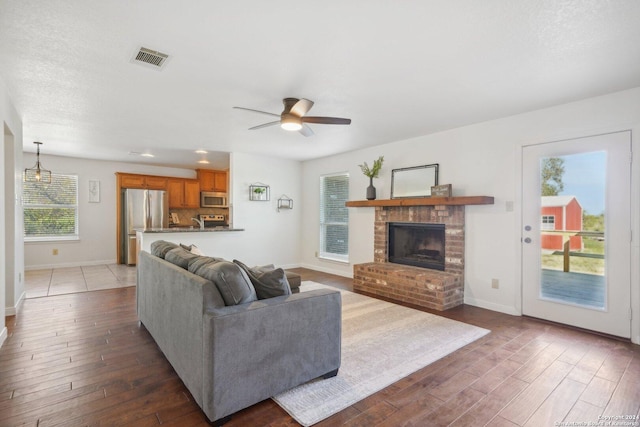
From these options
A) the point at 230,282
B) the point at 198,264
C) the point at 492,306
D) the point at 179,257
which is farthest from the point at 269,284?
the point at 492,306

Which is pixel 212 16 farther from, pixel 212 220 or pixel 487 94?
pixel 212 220

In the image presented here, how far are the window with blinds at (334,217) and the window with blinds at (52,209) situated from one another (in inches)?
215

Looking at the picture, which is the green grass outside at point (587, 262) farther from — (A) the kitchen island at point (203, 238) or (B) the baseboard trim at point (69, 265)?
(B) the baseboard trim at point (69, 265)

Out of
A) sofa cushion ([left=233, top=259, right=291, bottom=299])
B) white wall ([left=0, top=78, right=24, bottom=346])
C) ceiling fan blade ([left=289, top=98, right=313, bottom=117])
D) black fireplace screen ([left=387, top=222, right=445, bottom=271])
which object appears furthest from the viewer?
black fireplace screen ([left=387, top=222, right=445, bottom=271])

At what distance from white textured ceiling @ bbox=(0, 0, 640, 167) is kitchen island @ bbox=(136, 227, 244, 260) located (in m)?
1.77

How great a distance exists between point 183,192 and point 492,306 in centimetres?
717

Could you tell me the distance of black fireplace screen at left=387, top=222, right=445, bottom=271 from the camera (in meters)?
4.63

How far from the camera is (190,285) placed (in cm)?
197

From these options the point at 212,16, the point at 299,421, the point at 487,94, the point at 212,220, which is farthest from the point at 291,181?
the point at 299,421

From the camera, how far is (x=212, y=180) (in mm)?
8406

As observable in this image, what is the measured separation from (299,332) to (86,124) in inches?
164

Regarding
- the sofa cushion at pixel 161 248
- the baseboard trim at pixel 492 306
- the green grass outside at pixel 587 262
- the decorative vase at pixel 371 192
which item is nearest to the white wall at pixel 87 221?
the sofa cushion at pixel 161 248

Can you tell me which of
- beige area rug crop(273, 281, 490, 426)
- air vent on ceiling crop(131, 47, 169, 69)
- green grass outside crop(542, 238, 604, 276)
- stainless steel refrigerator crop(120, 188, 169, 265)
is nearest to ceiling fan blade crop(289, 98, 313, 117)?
air vent on ceiling crop(131, 47, 169, 69)

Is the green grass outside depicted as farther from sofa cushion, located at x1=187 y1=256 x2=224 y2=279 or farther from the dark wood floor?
sofa cushion, located at x1=187 y1=256 x2=224 y2=279
